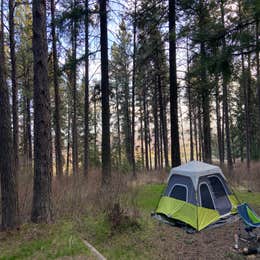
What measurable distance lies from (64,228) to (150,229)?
1810 mm

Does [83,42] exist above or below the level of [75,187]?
above

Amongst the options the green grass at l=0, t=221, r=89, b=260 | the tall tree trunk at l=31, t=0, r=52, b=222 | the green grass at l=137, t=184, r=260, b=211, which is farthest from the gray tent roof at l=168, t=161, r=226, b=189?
the tall tree trunk at l=31, t=0, r=52, b=222

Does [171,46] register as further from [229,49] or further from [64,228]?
[64,228]

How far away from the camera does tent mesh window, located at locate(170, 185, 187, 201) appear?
268 inches

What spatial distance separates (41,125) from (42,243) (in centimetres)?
227

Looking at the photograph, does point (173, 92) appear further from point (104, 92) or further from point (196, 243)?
point (196, 243)

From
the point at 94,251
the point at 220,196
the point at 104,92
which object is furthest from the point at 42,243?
the point at 104,92

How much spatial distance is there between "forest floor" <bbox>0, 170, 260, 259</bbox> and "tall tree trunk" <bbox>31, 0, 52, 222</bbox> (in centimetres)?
40

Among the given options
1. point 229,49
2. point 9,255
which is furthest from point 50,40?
point 9,255

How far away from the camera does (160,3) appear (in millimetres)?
10805

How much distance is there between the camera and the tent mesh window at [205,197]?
654cm

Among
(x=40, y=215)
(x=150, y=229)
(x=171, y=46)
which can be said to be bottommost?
(x=150, y=229)

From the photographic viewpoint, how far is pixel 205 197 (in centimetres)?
663

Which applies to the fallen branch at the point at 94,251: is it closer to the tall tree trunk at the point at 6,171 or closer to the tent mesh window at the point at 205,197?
the tall tree trunk at the point at 6,171
